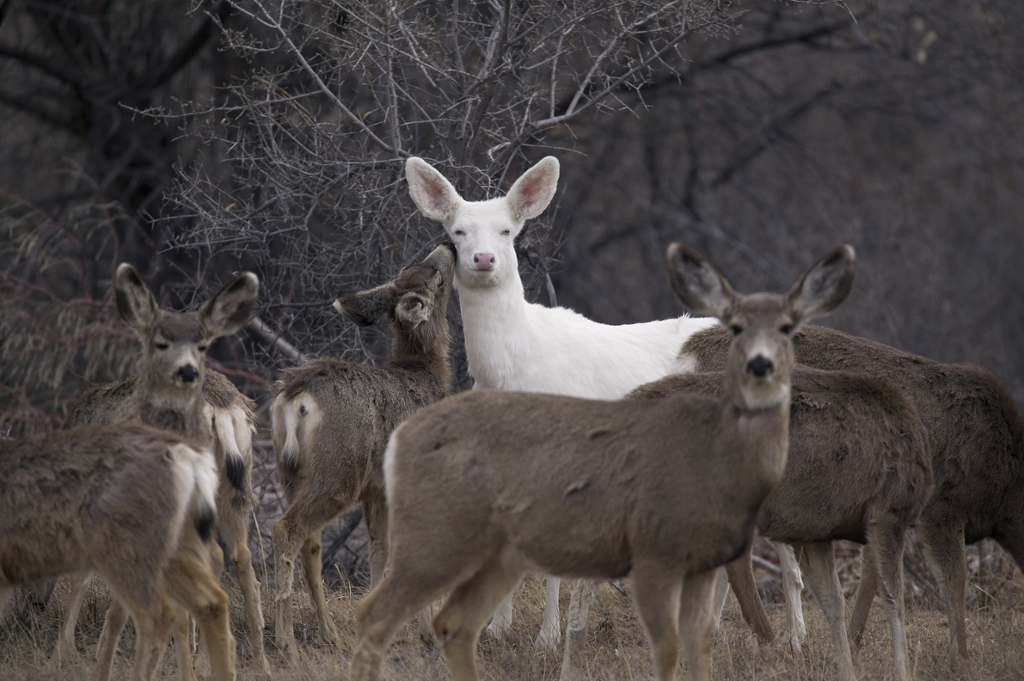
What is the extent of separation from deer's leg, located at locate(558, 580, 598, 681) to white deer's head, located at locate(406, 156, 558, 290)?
1.94 metres

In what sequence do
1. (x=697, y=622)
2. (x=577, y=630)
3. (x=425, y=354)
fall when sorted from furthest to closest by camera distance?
1. (x=425, y=354)
2. (x=577, y=630)
3. (x=697, y=622)

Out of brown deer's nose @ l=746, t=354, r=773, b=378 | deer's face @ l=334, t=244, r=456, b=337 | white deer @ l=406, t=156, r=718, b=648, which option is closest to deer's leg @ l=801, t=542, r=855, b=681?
white deer @ l=406, t=156, r=718, b=648

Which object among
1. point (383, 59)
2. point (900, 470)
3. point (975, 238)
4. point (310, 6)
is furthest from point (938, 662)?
point (975, 238)

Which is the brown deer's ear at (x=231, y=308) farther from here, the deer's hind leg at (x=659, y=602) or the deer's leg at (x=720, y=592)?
the deer's leg at (x=720, y=592)

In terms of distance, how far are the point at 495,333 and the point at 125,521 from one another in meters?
2.65

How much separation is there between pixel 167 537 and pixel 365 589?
3.47 meters

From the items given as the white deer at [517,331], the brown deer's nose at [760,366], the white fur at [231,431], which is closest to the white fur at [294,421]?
the white fur at [231,431]

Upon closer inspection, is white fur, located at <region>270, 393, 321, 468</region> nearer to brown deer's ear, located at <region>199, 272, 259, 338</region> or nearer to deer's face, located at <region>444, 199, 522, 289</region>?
brown deer's ear, located at <region>199, 272, 259, 338</region>

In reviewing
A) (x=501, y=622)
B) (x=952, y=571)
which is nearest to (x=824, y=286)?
(x=952, y=571)

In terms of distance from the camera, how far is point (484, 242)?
764 cm

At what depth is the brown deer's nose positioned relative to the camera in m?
5.43

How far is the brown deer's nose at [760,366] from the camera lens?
17.8 feet

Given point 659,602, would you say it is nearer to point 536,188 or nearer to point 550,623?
point 550,623

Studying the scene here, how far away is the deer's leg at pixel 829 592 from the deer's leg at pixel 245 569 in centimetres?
302
